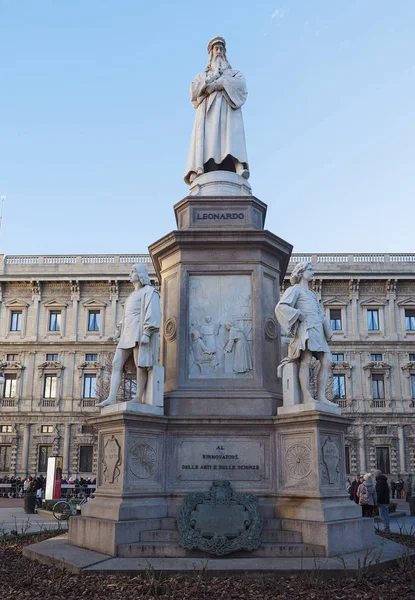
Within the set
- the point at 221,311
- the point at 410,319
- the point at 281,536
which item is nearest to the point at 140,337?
the point at 221,311

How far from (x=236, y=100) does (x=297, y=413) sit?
6574 millimetres

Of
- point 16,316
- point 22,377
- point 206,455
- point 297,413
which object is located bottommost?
point 206,455

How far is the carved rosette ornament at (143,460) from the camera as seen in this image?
8859 mm

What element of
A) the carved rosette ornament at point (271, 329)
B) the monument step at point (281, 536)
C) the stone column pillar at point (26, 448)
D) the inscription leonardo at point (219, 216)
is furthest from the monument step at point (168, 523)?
the stone column pillar at point (26, 448)

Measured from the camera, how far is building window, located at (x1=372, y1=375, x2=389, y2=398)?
46.3 metres

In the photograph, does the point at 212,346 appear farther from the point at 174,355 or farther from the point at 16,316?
the point at 16,316

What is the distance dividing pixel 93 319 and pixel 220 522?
41.9m

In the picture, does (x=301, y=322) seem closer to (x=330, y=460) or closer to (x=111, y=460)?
(x=330, y=460)

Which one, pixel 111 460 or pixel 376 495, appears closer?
pixel 111 460

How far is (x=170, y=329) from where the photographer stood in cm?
1050

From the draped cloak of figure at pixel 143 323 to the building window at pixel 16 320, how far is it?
41.7 m

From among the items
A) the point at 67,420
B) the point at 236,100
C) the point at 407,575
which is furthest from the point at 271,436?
the point at 67,420

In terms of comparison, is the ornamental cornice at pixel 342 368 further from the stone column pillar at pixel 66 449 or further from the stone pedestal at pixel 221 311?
the stone pedestal at pixel 221 311

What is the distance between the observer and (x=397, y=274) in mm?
47625
